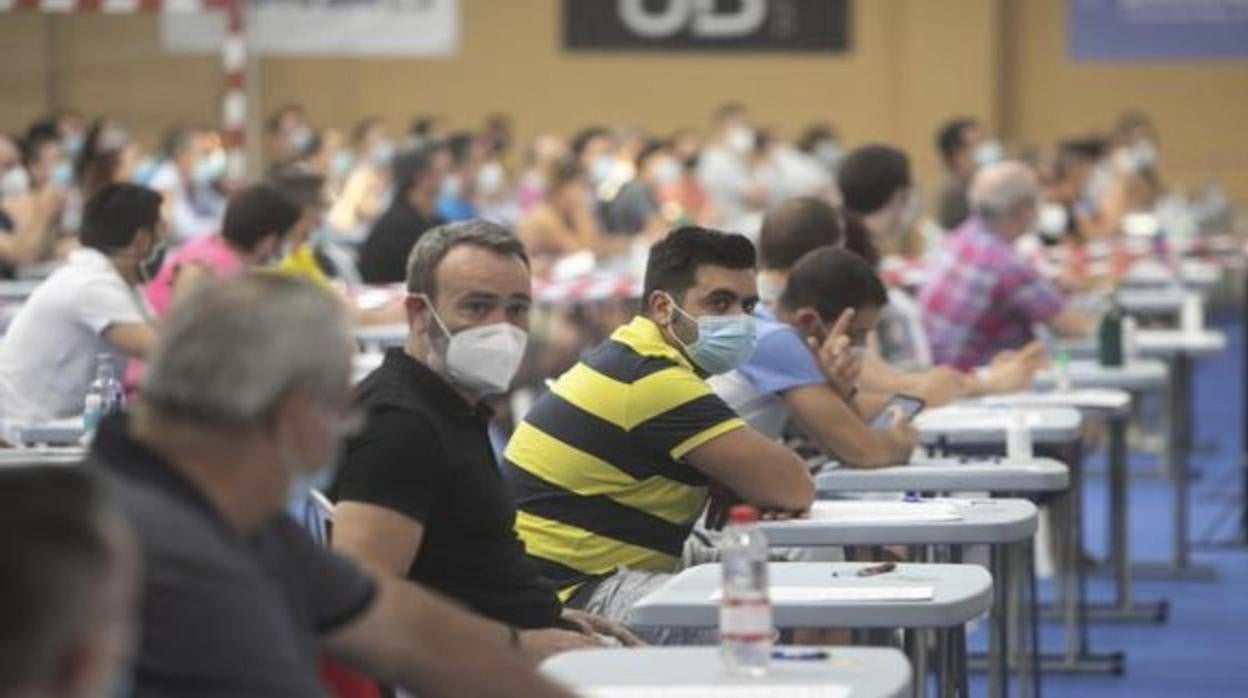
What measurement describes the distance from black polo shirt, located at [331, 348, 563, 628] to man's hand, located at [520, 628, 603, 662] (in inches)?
3.9

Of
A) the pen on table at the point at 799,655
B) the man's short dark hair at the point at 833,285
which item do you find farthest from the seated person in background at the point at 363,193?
the pen on table at the point at 799,655

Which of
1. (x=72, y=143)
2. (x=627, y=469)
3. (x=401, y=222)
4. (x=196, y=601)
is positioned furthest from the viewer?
(x=72, y=143)

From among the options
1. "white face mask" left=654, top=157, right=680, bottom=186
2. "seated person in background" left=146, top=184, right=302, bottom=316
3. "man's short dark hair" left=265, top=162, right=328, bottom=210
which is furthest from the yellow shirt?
"white face mask" left=654, top=157, right=680, bottom=186

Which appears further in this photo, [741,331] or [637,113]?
[637,113]

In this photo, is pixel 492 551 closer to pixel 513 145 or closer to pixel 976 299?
pixel 976 299

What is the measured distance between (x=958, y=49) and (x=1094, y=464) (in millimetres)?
11450

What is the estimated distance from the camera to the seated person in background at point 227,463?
307 cm

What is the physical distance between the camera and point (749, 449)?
230 inches

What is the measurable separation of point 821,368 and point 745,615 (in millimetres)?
2956

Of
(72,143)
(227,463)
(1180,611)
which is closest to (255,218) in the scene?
(1180,611)

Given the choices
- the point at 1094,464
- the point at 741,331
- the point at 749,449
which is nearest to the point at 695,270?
the point at 741,331

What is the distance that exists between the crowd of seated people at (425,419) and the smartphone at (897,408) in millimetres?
30

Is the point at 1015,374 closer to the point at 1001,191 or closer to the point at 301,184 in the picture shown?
the point at 1001,191

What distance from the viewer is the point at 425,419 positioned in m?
4.86
